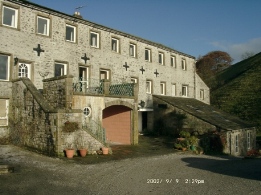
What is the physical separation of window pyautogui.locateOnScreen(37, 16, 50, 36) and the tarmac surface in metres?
7.89

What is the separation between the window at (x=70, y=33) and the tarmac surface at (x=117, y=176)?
8747 mm

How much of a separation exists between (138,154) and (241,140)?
11261 millimetres

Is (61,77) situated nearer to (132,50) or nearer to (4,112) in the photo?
(4,112)

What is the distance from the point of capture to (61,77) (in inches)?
545

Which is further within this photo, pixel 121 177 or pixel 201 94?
pixel 201 94

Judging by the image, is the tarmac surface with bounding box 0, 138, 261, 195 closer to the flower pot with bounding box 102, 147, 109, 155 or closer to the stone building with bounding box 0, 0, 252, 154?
the flower pot with bounding box 102, 147, 109, 155

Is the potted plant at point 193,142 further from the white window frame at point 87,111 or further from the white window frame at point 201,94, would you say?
the white window frame at point 201,94

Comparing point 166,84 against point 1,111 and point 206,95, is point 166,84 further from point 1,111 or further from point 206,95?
point 1,111

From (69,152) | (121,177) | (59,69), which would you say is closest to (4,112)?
(59,69)

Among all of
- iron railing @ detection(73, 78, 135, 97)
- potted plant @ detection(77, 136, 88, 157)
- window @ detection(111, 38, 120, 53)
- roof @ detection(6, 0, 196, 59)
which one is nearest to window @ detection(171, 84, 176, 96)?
roof @ detection(6, 0, 196, 59)

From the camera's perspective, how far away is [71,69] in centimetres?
1814

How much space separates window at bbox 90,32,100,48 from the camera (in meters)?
19.9

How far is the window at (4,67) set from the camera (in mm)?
15023

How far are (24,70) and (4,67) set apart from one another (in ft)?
3.87
